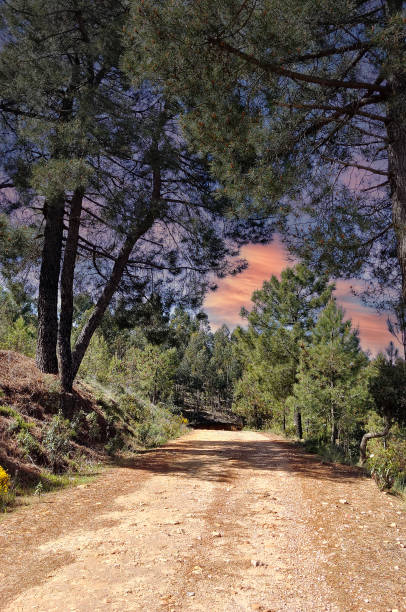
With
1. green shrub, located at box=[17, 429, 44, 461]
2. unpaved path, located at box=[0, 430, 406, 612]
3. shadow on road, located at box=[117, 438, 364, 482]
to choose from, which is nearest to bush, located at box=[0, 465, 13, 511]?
unpaved path, located at box=[0, 430, 406, 612]

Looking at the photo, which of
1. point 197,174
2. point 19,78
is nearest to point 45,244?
point 19,78

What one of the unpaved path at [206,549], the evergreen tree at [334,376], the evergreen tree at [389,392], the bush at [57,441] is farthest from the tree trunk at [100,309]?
the evergreen tree at [334,376]

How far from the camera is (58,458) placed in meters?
6.24

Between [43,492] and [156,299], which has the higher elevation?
[156,299]

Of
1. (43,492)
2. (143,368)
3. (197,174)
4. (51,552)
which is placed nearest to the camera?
(51,552)

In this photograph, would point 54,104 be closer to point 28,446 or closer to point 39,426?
point 39,426

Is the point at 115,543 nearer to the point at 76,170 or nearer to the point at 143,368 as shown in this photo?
the point at 76,170

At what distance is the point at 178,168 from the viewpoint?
9117 mm

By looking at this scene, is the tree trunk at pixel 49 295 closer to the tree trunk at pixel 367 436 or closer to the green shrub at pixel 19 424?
the green shrub at pixel 19 424

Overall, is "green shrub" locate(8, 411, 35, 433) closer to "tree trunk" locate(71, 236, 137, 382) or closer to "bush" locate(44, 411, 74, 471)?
"bush" locate(44, 411, 74, 471)

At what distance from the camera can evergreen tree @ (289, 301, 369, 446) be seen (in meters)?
12.7

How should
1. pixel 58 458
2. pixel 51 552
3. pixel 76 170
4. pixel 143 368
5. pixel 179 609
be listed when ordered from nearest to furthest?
pixel 179 609
pixel 51 552
pixel 58 458
pixel 76 170
pixel 143 368

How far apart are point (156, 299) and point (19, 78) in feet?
19.6

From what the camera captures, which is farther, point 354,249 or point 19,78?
point 19,78
